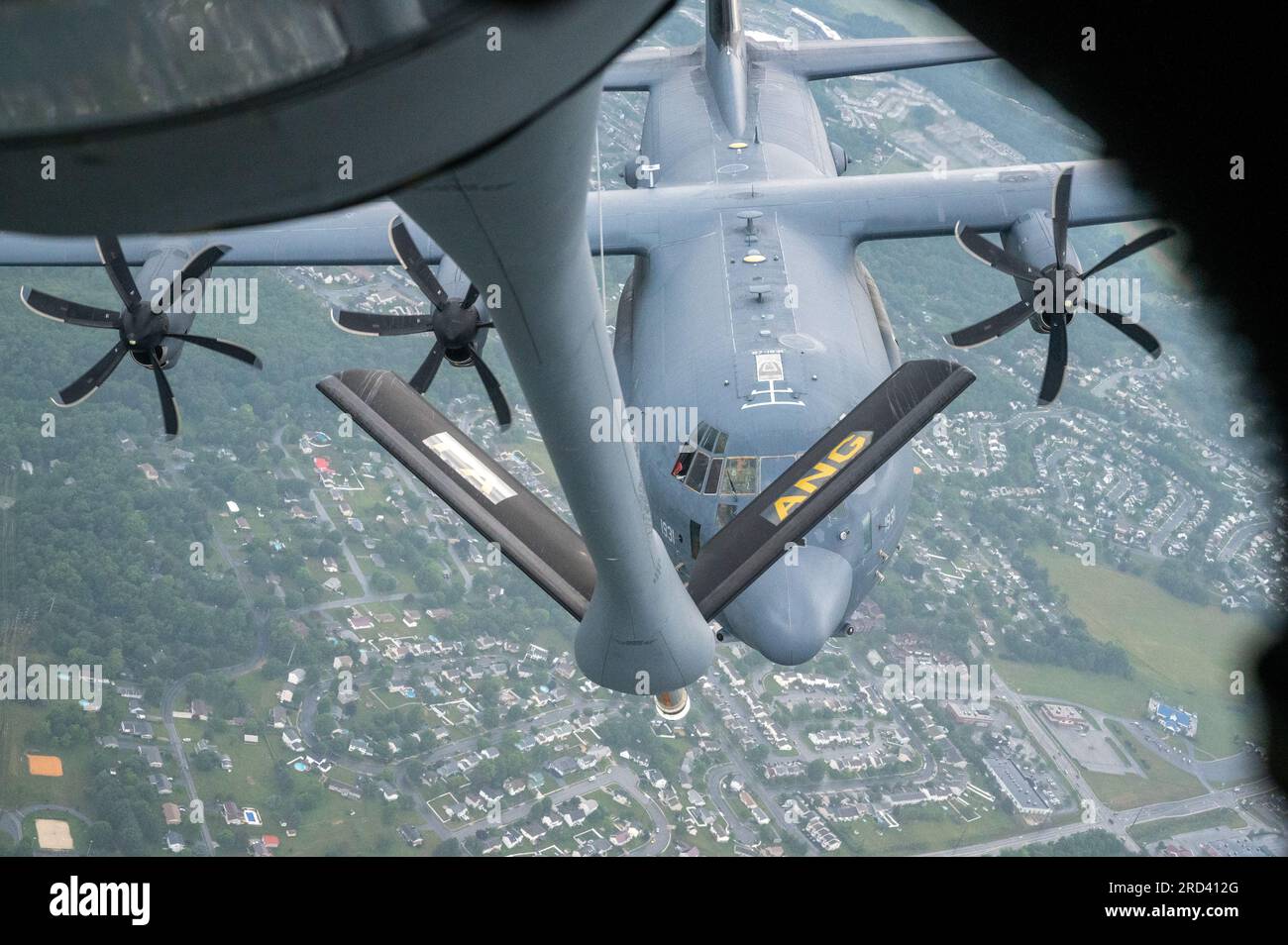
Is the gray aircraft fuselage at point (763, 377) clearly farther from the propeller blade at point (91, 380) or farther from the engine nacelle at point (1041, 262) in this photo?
the propeller blade at point (91, 380)

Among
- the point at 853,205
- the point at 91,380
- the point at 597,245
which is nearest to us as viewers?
the point at 91,380

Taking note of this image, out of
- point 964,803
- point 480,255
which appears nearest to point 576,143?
point 480,255

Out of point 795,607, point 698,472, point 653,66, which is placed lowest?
point 795,607

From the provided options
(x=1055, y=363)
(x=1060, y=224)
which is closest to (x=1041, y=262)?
(x=1060, y=224)

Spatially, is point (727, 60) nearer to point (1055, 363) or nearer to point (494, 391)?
point (1055, 363)

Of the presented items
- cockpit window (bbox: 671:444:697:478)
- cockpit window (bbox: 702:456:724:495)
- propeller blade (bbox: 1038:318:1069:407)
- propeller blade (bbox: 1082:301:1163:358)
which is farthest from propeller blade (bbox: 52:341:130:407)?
propeller blade (bbox: 1082:301:1163:358)

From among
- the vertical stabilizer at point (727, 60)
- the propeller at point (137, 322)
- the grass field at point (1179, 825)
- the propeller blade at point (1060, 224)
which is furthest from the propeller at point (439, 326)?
the grass field at point (1179, 825)

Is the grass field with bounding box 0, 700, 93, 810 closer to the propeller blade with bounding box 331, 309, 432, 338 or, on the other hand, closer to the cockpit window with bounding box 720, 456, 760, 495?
the propeller blade with bounding box 331, 309, 432, 338

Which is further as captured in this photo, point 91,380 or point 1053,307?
point 91,380
